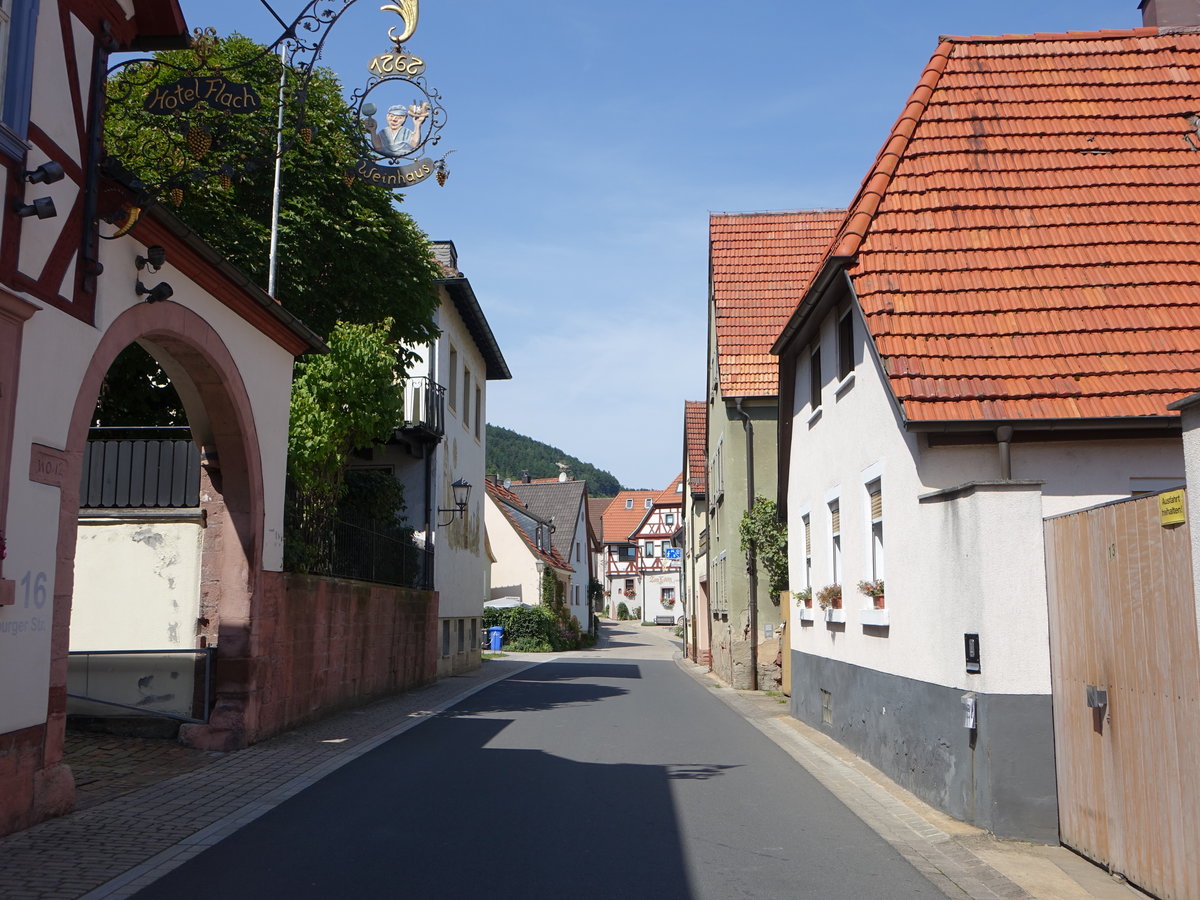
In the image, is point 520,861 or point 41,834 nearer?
point 520,861

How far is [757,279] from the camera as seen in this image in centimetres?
2473

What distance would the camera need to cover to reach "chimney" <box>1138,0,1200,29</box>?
14078 mm

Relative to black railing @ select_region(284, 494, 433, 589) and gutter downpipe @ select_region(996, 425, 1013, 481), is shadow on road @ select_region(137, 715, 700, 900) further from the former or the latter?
black railing @ select_region(284, 494, 433, 589)

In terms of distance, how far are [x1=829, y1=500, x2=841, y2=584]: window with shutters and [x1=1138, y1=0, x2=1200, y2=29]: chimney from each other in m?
7.23

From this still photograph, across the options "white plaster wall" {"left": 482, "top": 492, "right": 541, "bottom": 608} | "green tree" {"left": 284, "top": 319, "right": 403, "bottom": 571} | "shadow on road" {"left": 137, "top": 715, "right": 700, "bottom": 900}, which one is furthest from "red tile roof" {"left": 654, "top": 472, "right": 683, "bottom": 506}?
"shadow on road" {"left": 137, "top": 715, "right": 700, "bottom": 900}

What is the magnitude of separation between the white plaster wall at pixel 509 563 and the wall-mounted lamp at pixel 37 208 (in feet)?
123

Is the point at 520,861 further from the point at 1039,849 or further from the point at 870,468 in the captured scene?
the point at 870,468

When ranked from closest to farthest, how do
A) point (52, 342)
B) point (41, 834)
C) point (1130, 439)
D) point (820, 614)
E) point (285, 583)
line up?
point (41, 834), point (52, 342), point (1130, 439), point (285, 583), point (820, 614)

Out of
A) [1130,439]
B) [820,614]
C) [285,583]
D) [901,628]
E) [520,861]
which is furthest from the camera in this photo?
[820,614]

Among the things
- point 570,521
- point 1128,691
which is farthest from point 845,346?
point 570,521

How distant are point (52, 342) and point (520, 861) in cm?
474

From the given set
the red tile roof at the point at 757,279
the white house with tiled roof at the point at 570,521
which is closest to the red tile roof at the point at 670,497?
the white house with tiled roof at the point at 570,521

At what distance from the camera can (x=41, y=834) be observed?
7.30m

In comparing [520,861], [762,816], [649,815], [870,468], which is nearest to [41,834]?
[520,861]
